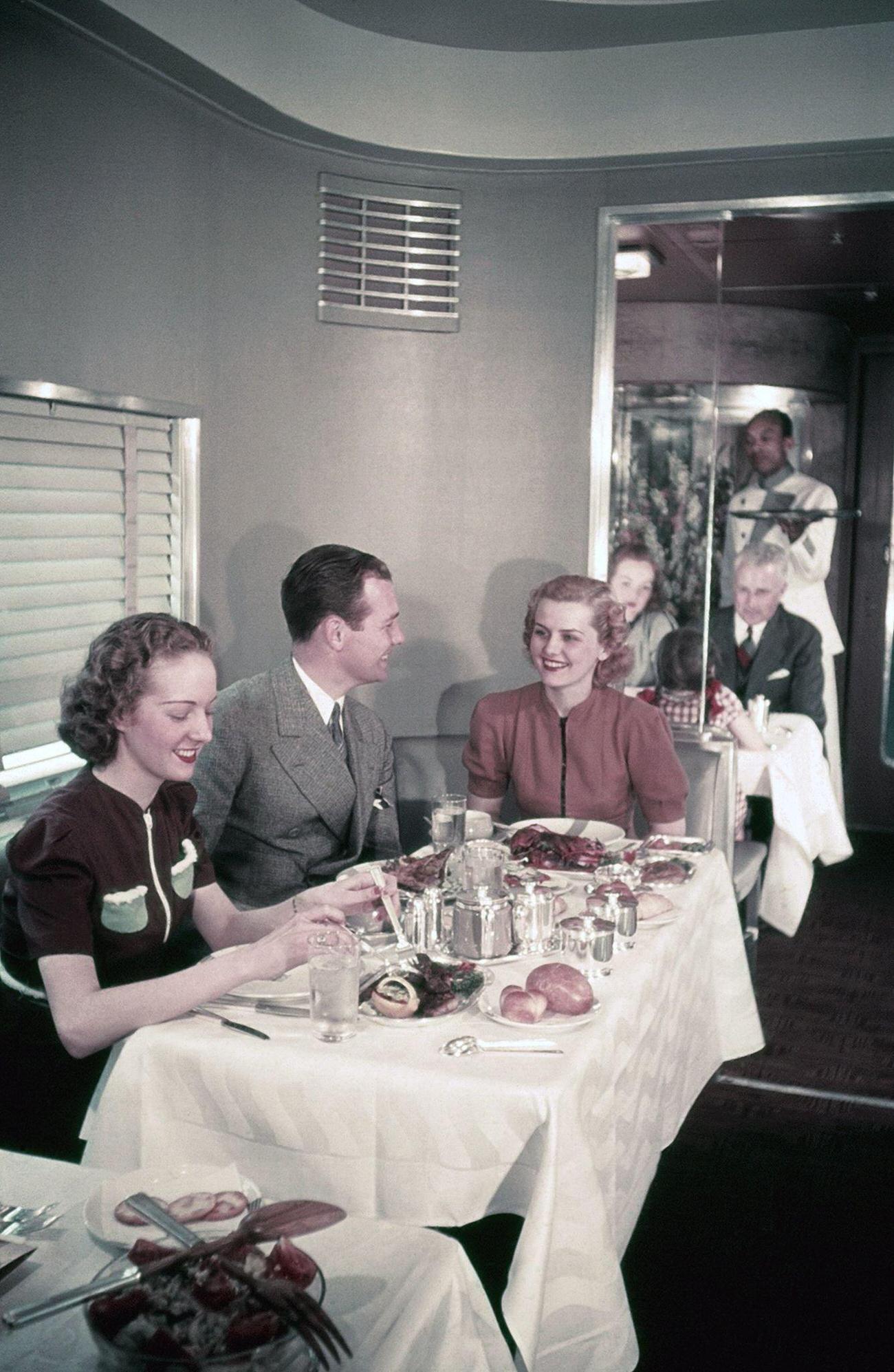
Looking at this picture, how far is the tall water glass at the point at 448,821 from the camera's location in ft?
7.77

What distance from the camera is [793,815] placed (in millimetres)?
4363

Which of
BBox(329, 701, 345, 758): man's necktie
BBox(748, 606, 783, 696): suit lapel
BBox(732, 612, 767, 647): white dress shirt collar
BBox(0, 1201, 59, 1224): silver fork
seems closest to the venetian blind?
BBox(329, 701, 345, 758): man's necktie

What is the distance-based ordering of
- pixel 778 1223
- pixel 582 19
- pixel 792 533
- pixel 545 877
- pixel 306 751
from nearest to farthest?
pixel 545 877
pixel 778 1223
pixel 306 751
pixel 582 19
pixel 792 533

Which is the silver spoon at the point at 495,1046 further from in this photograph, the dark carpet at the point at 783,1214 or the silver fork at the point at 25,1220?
the dark carpet at the point at 783,1214

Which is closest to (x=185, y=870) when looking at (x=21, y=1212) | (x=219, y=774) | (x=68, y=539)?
(x=219, y=774)

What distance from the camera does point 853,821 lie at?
6309mm

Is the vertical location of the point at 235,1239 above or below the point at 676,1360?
above

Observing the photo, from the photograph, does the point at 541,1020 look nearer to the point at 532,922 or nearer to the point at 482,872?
the point at 532,922

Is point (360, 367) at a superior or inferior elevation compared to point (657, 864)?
superior

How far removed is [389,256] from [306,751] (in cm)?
201

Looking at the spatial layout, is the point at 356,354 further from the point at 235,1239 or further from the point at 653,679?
the point at 235,1239

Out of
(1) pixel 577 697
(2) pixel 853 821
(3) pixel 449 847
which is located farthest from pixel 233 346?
(2) pixel 853 821

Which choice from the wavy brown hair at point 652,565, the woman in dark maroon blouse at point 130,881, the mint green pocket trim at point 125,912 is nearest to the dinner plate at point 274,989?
the woman in dark maroon blouse at point 130,881

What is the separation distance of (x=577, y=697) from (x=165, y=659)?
130 cm
